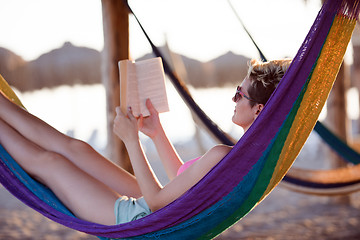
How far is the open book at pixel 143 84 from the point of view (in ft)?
4.79

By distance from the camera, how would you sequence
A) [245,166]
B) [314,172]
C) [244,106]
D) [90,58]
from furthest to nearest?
[90,58], [314,172], [244,106], [245,166]

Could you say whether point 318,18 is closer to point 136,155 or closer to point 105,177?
point 136,155

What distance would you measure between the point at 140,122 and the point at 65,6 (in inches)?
278

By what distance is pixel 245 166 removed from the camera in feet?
4.25

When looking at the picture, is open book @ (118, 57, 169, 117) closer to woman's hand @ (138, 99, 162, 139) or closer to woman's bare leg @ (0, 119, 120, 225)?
woman's hand @ (138, 99, 162, 139)

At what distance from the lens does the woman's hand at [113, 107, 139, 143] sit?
1.37 metres

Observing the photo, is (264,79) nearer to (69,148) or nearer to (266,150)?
(266,150)

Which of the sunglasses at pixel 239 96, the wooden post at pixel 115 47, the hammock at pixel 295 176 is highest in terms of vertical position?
the wooden post at pixel 115 47

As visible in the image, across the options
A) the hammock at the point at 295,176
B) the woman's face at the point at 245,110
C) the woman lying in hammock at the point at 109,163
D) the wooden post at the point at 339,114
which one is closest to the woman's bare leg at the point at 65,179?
the woman lying in hammock at the point at 109,163

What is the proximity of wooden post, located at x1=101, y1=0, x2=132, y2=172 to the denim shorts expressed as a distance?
971 millimetres

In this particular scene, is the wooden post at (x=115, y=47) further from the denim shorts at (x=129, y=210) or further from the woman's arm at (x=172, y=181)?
the woman's arm at (x=172, y=181)

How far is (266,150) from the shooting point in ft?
4.26

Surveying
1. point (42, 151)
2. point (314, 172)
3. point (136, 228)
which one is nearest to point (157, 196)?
point (136, 228)

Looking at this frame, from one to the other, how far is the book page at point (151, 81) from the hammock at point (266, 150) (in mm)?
386
